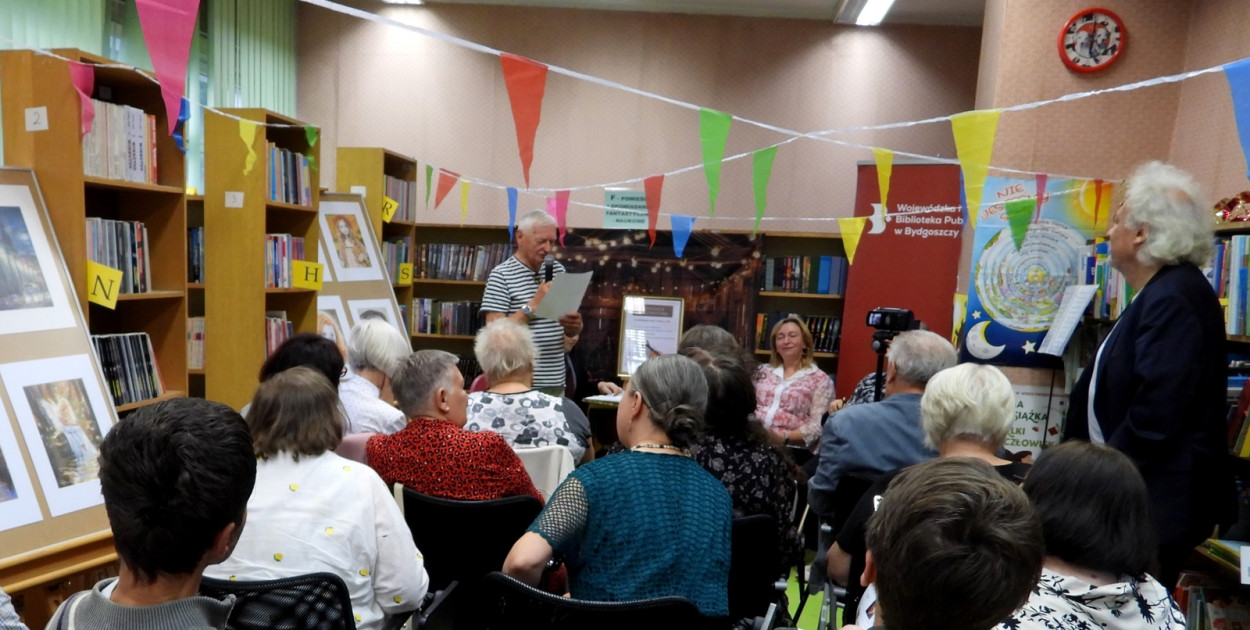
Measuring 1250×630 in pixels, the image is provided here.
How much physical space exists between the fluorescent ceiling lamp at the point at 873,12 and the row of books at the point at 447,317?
352cm

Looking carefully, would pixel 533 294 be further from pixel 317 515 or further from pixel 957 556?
pixel 957 556

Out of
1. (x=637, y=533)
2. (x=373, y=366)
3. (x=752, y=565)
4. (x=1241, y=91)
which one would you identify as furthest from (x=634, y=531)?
(x=1241, y=91)

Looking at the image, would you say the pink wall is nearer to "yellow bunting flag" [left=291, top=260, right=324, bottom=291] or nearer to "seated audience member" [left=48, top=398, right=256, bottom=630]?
"yellow bunting flag" [left=291, top=260, right=324, bottom=291]

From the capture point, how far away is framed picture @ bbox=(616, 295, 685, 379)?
6055 millimetres

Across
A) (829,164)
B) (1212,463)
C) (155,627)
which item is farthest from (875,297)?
(155,627)

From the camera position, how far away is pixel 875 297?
18.3 feet

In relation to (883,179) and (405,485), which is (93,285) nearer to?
(405,485)

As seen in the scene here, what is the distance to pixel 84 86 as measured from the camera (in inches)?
103

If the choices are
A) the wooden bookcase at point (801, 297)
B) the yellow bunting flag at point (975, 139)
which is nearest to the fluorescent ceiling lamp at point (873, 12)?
the wooden bookcase at point (801, 297)

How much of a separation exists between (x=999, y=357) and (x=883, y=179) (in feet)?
4.28

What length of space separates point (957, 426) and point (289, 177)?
3.28 metres

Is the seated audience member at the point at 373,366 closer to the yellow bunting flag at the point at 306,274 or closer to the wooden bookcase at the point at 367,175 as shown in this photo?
the yellow bunting flag at the point at 306,274

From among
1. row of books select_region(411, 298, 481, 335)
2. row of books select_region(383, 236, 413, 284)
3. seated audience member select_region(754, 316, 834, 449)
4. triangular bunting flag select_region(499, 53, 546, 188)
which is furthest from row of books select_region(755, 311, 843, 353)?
triangular bunting flag select_region(499, 53, 546, 188)

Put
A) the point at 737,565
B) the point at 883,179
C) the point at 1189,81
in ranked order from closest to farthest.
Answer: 1. the point at 737,565
2. the point at 883,179
3. the point at 1189,81
